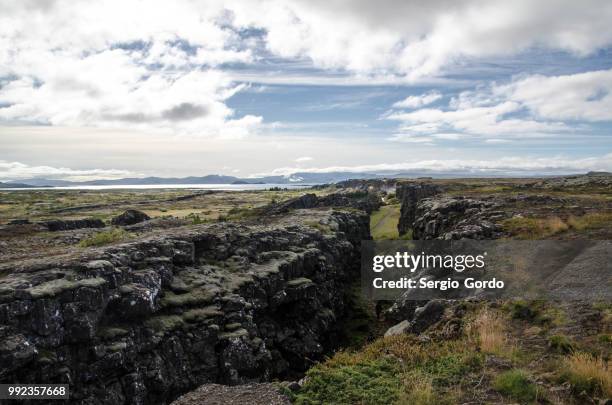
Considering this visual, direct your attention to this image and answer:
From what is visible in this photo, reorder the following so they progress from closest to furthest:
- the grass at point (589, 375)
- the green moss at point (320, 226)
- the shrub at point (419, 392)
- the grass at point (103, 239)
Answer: the grass at point (589, 375) → the shrub at point (419, 392) → the grass at point (103, 239) → the green moss at point (320, 226)

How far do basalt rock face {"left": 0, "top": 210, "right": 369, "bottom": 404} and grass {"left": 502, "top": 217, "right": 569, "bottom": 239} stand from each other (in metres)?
18.9

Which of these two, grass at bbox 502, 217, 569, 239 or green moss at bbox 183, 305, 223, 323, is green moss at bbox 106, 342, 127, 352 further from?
grass at bbox 502, 217, 569, 239

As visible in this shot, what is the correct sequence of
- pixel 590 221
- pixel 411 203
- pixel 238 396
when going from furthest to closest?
pixel 411 203 < pixel 590 221 < pixel 238 396

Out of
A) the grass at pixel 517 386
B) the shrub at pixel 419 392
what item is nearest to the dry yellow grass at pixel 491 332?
the grass at pixel 517 386

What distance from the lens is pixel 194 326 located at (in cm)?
2598

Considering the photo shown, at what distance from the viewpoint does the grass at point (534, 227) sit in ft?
110

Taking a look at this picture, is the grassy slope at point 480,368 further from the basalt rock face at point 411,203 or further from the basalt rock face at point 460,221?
the basalt rock face at point 411,203

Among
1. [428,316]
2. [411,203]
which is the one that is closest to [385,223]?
[411,203]

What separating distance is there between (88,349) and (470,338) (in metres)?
19.6

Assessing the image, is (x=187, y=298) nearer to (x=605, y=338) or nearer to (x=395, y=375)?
(x=395, y=375)

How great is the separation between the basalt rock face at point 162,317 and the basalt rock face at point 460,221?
51.9ft

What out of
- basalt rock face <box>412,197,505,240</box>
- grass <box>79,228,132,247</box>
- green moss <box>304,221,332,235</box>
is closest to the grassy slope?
basalt rock face <box>412,197,505,240</box>

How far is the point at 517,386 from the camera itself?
557 inches

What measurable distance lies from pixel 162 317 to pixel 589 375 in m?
22.3
